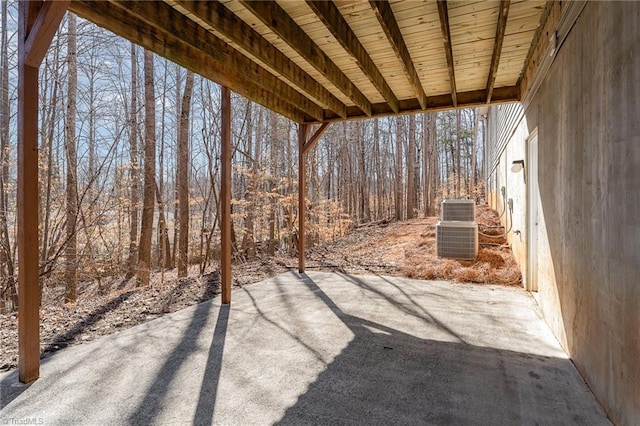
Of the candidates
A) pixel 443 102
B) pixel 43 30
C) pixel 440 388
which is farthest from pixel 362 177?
pixel 43 30

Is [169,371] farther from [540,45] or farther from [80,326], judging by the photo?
[540,45]

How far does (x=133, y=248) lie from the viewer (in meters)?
9.14

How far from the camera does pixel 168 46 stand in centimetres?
274

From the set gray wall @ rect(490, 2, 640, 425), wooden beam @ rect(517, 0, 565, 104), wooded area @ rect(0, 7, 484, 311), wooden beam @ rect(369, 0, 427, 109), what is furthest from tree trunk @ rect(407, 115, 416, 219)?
gray wall @ rect(490, 2, 640, 425)

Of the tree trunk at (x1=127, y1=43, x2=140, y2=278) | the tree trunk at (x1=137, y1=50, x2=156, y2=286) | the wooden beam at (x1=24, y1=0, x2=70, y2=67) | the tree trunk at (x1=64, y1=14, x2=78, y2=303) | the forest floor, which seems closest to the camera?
the wooden beam at (x1=24, y1=0, x2=70, y2=67)

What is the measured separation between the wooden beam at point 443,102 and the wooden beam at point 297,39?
1.02 metres

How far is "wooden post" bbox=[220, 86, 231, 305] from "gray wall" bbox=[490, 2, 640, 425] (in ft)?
10.4

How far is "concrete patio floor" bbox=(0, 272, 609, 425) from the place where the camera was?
1749mm

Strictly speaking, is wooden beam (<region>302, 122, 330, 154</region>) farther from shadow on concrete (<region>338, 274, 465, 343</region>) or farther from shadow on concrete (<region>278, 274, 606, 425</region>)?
shadow on concrete (<region>278, 274, 606, 425</region>)

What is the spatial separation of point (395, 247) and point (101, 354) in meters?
6.08

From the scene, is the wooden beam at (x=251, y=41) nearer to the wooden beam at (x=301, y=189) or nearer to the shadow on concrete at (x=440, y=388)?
the wooden beam at (x=301, y=189)

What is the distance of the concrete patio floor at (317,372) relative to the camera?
1.75m

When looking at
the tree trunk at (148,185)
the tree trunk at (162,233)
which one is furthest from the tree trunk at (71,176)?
the tree trunk at (162,233)

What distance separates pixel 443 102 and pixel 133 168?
7342 mm
